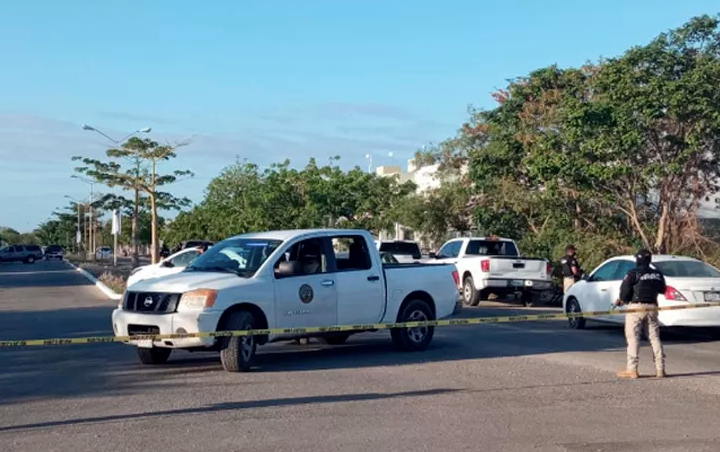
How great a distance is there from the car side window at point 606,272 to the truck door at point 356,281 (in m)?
5.71

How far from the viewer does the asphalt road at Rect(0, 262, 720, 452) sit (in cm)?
846

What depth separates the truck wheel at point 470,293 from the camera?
24.5m

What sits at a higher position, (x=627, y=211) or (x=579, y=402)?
(x=627, y=211)

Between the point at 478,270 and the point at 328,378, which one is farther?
the point at 478,270

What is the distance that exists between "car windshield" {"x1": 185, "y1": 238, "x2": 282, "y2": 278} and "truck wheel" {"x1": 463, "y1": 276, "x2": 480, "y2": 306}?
1167 centimetres

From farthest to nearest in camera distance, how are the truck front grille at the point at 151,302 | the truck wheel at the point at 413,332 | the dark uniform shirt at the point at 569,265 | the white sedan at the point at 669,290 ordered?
the dark uniform shirt at the point at 569,265 < the white sedan at the point at 669,290 < the truck wheel at the point at 413,332 < the truck front grille at the point at 151,302

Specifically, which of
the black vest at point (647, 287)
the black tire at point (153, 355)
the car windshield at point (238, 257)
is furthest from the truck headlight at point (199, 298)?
the black vest at point (647, 287)

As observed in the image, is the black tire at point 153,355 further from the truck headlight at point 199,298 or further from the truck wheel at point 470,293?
the truck wheel at point 470,293

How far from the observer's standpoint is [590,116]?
2369cm

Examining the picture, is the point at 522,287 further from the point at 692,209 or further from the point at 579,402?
the point at 579,402

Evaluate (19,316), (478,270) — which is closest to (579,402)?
(478,270)

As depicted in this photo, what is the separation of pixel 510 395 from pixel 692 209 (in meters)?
17.1

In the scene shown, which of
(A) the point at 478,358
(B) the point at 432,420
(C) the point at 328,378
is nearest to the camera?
(B) the point at 432,420

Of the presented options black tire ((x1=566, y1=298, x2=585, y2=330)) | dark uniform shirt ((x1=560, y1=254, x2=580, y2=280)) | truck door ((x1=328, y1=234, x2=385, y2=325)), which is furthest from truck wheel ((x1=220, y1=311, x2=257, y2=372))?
dark uniform shirt ((x1=560, y1=254, x2=580, y2=280))
